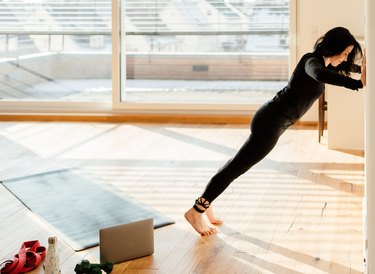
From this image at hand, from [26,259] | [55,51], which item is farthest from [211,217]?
[55,51]

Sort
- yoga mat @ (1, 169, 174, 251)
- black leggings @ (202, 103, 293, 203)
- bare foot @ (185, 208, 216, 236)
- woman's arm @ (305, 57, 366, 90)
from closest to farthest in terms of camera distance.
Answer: woman's arm @ (305, 57, 366, 90) → black leggings @ (202, 103, 293, 203) → bare foot @ (185, 208, 216, 236) → yoga mat @ (1, 169, 174, 251)

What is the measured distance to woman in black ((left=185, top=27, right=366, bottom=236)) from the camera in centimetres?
325

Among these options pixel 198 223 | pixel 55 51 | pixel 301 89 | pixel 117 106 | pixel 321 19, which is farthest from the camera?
pixel 55 51

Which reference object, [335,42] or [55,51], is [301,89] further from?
[55,51]

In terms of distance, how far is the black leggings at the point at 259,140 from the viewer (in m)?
3.49

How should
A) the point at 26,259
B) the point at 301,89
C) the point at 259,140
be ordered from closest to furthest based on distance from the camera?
the point at 26,259 → the point at 301,89 → the point at 259,140

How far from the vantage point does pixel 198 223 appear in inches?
144

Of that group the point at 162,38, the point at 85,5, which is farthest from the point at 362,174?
the point at 85,5

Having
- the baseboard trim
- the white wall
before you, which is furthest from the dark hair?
the baseboard trim

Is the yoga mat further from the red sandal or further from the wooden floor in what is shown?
the red sandal

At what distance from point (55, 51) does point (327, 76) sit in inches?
199

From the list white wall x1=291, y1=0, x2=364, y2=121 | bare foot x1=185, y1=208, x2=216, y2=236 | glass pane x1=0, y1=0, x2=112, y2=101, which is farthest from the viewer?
glass pane x1=0, y1=0, x2=112, y2=101

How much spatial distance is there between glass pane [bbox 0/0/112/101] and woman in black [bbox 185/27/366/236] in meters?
4.13

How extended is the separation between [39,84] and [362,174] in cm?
403
